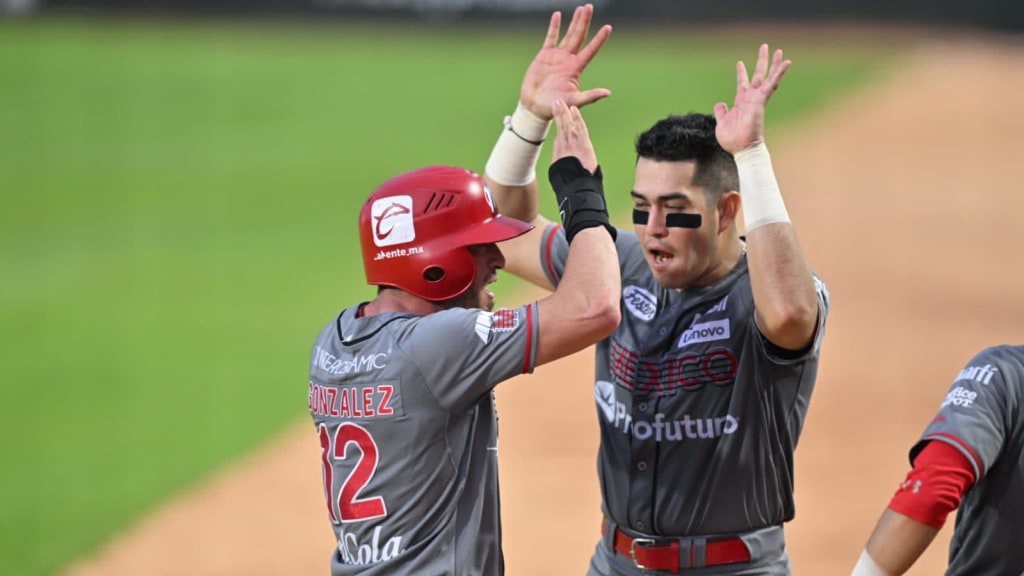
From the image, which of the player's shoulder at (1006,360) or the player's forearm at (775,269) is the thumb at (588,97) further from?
the player's shoulder at (1006,360)

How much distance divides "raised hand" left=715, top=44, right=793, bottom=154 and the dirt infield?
4.23 metres

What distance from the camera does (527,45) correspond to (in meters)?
31.0

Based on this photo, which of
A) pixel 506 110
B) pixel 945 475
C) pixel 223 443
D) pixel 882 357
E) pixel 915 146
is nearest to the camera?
pixel 945 475

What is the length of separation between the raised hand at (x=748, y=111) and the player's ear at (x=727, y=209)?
0.27 meters

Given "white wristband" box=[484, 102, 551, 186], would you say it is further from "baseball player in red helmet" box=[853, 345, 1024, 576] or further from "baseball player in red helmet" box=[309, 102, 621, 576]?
"baseball player in red helmet" box=[853, 345, 1024, 576]

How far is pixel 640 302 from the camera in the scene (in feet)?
14.0

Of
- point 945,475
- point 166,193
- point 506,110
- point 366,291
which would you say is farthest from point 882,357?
point 506,110

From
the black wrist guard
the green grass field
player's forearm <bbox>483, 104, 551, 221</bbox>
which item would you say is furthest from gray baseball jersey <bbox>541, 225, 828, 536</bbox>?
the green grass field

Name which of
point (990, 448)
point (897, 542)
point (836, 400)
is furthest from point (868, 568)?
point (836, 400)

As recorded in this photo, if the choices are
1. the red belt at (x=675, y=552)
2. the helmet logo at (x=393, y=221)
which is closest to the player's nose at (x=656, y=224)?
the helmet logo at (x=393, y=221)

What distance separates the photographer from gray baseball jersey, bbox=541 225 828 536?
3.91m

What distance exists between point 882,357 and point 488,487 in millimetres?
9035

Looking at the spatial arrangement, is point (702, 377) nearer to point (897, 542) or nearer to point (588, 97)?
point (588, 97)

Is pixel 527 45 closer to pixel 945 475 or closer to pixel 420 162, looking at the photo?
pixel 420 162
